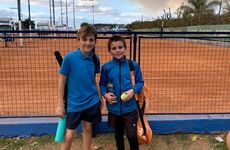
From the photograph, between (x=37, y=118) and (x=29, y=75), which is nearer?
(x=37, y=118)

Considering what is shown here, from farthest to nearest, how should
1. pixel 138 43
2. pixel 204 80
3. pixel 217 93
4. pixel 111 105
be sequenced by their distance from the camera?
pixel 204 80, pixel 217 93, pixel 138 43, pixel 111 105

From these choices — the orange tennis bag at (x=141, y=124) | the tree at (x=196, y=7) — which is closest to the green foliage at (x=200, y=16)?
the tree at (x=196, y=7)

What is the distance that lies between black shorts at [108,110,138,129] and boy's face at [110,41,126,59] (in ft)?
2.24

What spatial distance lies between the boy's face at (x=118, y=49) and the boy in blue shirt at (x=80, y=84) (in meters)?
0.23

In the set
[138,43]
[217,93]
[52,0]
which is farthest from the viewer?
[52,0]

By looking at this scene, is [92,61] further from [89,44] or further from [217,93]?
[217,93]

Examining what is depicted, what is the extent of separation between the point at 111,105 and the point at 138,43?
158 cm

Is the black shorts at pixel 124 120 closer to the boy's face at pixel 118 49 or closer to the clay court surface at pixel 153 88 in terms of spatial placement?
the boy's face at pixel 118 49

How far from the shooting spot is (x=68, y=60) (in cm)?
368

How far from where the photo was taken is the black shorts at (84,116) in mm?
3818

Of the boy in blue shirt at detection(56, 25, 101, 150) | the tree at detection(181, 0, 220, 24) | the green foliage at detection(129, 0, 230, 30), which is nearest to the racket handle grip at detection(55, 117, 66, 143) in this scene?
the boy in blue shirt at detection(56, 25, 101, 150)

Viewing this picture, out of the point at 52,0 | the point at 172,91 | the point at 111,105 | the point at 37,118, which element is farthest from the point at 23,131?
the point at 52,0

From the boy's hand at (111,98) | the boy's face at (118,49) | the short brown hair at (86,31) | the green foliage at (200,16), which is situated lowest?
the boy's hand at (111,98)

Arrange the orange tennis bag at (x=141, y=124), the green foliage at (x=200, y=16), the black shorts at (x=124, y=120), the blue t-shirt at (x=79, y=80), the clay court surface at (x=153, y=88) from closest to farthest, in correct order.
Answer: the blue t-shirt at (x=79, y=80), the black shorts at (x=124, y=120), the orange tennis bag at (x=141, y=124), the clay court surface at (x=153, y=88), the green foliage at (x=200, y=16)
